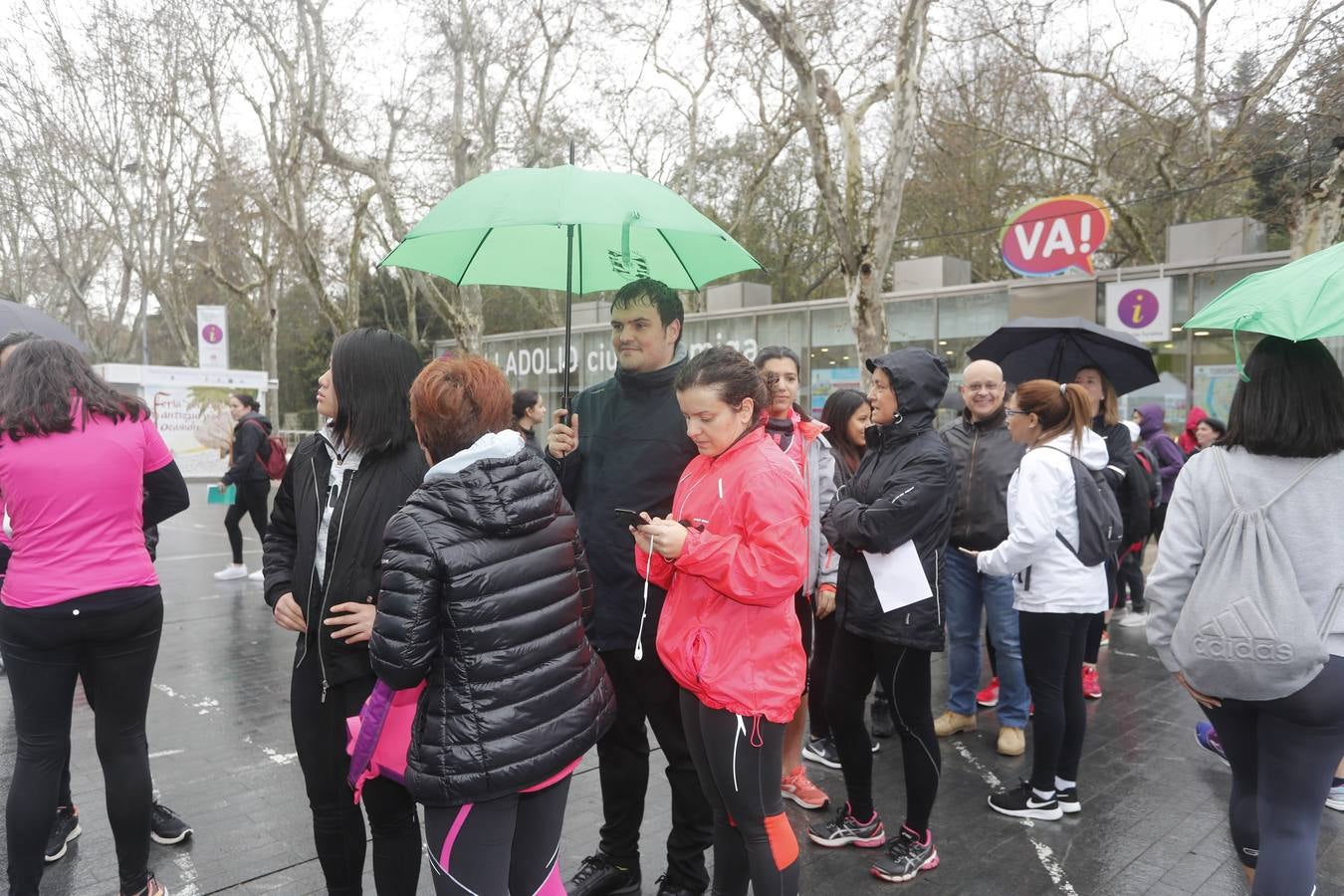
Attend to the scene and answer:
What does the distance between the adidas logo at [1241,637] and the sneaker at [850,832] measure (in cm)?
171

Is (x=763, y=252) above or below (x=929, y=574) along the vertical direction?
above

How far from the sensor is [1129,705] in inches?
208

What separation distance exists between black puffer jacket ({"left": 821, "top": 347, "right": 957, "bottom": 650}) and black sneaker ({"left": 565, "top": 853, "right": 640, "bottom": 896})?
1.24 meters

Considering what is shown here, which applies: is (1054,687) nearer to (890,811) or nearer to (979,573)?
→ (890,811)

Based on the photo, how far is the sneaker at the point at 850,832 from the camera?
345 cm

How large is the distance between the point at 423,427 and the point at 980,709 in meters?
4.41

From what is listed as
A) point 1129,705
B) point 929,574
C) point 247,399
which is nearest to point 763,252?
point 247,399

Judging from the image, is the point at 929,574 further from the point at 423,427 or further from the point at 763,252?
the point at 763,252

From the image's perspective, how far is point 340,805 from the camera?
99.7 inches

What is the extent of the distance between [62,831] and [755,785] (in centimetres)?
294

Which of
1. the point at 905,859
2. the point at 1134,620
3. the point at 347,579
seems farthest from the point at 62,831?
the point at 1134,620

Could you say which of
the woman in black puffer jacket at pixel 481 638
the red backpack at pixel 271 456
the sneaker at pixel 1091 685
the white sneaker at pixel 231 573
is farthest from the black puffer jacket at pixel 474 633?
the white sneaker at pixel 231 573

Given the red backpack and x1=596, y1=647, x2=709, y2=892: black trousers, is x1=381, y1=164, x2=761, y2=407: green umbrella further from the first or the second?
the red backpack

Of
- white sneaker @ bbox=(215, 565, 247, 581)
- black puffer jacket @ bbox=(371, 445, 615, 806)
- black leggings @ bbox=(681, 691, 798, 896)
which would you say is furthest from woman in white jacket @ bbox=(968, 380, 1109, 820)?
white sneaker @ bbox=(215, 565, 247, 581)
